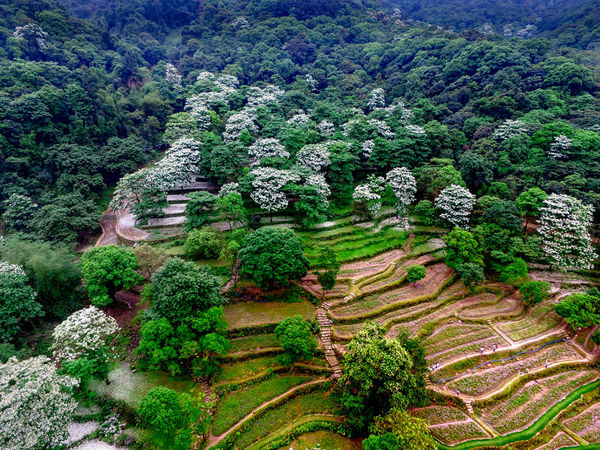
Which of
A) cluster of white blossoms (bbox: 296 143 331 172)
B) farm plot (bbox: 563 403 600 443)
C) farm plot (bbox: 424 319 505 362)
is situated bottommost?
farm plot (bbox: 563 403 600 443)

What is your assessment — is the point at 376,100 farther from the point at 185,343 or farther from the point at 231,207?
the point at 185,343

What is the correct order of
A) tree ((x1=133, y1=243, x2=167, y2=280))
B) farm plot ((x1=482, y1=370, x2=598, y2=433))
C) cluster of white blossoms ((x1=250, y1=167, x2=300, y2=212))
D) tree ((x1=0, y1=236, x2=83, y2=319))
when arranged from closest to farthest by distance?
farm plot ((x1=482, y1=370, x2=598, y2=433)) → tree ((x1=0, y1=236, x2=83, y2=319)) → tree ((x1=133, y1=243, x2=167, y2=280)) → cluster of white blossoms ((x1=250, y1=167, x2=300, y2=212))

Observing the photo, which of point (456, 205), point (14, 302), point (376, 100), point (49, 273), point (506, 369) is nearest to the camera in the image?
point (506, 369)

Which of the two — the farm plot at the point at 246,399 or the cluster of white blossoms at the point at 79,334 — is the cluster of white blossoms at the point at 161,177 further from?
the farm plot at the point at 246,399

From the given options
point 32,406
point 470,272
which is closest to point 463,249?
point 470,272

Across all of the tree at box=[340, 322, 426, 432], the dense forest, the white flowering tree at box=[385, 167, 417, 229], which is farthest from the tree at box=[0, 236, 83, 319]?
the white flowering tree at box=[385, 167, 417, 229]

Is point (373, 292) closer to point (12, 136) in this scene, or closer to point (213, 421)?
point (213, 421)

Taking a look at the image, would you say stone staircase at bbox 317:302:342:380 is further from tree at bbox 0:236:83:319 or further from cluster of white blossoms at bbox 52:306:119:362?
tree at bbox 0:236:83:319
